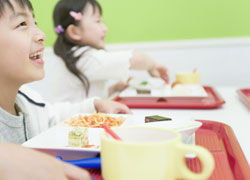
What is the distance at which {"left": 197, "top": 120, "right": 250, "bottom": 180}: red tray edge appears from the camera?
401mm

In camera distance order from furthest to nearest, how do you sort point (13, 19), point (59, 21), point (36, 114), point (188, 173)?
point (59, 21), point (36, 114), point (13, 19), point (188, 173)

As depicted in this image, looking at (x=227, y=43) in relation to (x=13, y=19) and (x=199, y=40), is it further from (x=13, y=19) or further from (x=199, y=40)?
(x=13, y=19)

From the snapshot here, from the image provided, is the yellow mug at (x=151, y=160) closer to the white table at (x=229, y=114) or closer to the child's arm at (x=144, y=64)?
the white table at (x=229, y=114)

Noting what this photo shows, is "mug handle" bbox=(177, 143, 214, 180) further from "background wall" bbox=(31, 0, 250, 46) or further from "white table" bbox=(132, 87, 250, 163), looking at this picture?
"background wall" bbox=(31, 0, 250, 46)

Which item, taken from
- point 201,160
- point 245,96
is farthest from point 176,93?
point 201,160

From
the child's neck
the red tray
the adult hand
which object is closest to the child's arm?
the red tray

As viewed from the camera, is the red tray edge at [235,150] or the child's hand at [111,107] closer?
the red tray edge at [235,150]

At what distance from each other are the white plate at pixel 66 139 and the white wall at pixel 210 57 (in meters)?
1.17

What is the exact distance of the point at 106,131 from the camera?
14.7 inches

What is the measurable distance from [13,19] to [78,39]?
0.82m

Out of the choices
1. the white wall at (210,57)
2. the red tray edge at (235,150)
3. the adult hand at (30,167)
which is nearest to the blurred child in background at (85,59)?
the white wall at (210,57)

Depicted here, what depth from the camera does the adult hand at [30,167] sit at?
33 centimetres

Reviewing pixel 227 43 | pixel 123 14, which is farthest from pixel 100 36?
pixel 227 43

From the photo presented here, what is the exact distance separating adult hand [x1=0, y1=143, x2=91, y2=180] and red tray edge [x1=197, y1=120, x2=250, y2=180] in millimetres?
210
